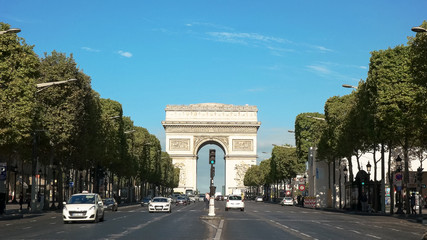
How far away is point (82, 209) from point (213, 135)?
146 meters

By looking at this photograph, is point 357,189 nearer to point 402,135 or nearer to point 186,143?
point 402,135

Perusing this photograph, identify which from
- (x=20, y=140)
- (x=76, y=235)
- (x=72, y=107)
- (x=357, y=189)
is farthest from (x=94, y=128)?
(x=76, y=235)

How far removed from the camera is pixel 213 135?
18488 centimetres

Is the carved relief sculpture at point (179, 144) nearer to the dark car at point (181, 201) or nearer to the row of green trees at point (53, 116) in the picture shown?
the dark car at point (181, 201)

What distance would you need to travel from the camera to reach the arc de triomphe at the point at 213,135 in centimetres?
18438

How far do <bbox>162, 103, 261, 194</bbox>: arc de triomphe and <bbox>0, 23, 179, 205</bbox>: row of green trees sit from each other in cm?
8017

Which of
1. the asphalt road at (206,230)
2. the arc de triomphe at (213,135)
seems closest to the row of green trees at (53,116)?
the asphalt road at (206,230)

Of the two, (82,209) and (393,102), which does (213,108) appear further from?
(82,209)

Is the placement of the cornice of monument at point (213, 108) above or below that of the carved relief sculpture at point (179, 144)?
above

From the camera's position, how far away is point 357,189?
2822 inches

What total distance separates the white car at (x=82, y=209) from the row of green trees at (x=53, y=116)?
9.02 m

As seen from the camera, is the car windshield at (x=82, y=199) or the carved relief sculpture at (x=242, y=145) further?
the carved relief sculpture at (x=242, y=145)

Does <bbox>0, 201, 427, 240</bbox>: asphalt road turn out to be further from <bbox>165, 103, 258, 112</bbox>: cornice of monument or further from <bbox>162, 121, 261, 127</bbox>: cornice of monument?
<bbox>165, 103, 258, 112</bbox>: cornice of monument

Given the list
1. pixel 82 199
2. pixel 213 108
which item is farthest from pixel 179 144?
pixel 82 199
